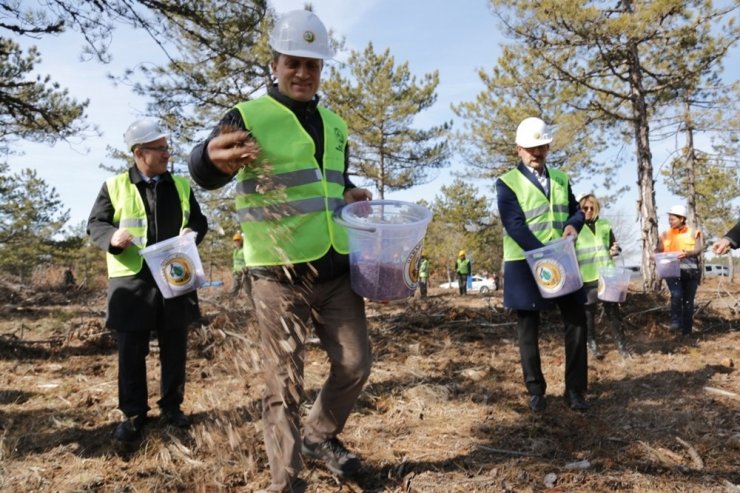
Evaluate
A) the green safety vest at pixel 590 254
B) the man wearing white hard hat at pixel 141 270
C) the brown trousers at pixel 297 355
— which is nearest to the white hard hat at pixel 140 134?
the man wearing white hard hat at pixel 141 270

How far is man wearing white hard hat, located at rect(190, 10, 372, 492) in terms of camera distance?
2.38 m

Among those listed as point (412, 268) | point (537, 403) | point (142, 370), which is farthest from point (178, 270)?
point (537, 403)

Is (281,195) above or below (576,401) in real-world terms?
above

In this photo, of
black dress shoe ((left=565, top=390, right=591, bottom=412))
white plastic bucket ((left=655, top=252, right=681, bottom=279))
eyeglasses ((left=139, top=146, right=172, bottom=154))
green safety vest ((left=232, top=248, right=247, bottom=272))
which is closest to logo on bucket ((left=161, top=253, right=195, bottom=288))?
eyeglasses ((left=139, top=146, right=172, bottom=154))

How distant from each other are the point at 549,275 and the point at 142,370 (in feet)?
8.93

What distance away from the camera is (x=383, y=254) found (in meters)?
2.34

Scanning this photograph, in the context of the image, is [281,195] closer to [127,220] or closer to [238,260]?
[127,220]

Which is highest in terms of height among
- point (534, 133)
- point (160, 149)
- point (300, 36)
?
point (300, 36)

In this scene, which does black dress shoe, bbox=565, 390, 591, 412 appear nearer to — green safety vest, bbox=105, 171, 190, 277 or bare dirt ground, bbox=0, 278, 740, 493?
bare dirt ground, bbox=0, 278, 740, 493

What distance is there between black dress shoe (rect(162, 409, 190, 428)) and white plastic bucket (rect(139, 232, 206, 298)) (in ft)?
2.65

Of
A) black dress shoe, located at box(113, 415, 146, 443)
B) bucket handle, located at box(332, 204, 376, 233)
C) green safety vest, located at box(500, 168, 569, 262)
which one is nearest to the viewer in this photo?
bucket handle, located at box(332, 204, 376, 233)

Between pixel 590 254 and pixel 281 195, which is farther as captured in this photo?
pixel 590 254

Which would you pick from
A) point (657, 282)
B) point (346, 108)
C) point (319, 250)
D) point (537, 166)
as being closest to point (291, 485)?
point (319, 250)

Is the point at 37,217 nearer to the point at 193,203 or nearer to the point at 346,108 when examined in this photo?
the point at 346,108
